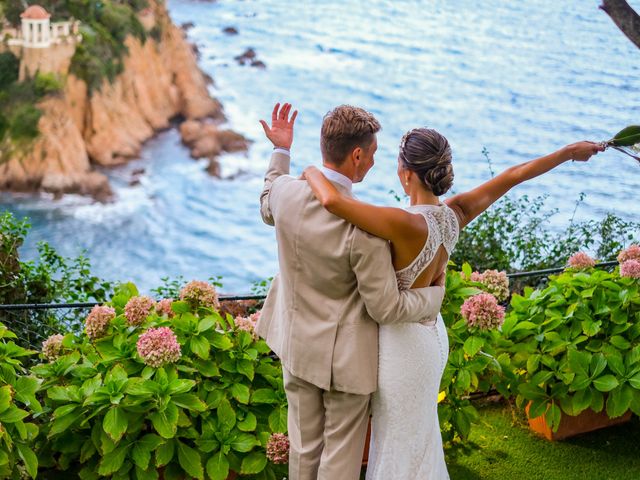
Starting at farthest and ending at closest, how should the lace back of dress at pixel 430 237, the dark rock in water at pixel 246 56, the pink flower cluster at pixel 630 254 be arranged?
1. the dark rock in water at pixel 246 56
2. the pink flower cluster at pixel 630 254
3. the lace back of dress at pixel 430 237

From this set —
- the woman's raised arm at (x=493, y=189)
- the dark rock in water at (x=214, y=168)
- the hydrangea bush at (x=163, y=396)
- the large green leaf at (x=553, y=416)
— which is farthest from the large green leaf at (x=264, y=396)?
the dark rock in water at (x=214, y=168)

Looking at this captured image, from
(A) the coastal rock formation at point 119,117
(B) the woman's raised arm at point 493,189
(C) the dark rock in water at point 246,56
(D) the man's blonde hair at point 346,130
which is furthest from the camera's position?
(C) the dark rock in water at point 246,56

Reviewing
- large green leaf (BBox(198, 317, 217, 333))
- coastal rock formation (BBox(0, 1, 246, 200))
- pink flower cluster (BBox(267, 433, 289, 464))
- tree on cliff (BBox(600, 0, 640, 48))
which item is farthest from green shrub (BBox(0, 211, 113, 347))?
coastal rock formation (BBox(0, 1, 246, 200))

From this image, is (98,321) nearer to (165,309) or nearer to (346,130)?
(165,309)

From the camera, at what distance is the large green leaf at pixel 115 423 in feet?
6.83

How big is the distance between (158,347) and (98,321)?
255 mm

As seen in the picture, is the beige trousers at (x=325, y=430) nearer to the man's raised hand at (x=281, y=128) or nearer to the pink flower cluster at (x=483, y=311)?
the man's raised hand at (x=281, y=128)

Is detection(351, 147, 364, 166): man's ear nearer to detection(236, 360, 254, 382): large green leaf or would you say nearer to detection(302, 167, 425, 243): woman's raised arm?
detection(302, 167, 425, 243): woman's raised arm

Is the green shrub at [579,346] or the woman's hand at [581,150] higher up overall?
the woman's hand at [581,150]

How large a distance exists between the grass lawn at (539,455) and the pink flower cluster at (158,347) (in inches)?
38.8

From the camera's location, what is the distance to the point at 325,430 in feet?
6.36

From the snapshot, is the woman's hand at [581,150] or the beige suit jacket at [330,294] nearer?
the beige suit jacket at [330,294]

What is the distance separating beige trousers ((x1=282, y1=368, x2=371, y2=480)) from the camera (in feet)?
6.25

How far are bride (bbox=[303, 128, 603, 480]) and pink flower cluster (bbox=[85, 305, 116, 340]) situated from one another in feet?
Result: 2.68
